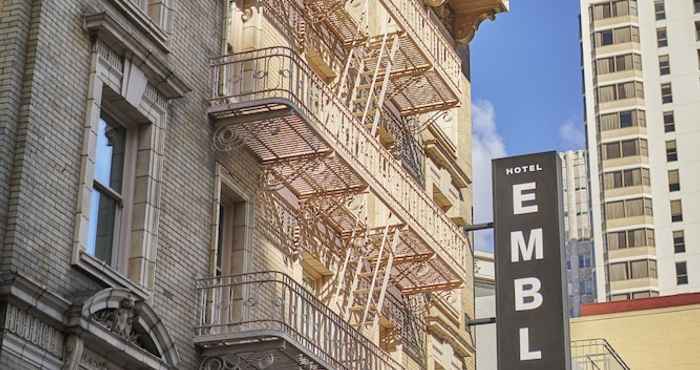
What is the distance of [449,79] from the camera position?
31125 millimetres

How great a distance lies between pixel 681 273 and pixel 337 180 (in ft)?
333

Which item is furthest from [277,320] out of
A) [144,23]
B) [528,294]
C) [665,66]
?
[665,66]

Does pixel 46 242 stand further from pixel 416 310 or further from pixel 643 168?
pixel 643 168

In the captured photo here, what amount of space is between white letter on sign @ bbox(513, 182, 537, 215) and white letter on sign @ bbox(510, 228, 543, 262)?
1.54 feet

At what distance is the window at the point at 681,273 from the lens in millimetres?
121906

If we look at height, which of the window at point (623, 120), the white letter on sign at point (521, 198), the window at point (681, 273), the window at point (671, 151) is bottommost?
the white letter on sign at point (521, 198)

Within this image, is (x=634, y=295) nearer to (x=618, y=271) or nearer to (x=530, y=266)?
(x=618, y=271)

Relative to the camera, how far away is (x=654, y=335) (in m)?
59.2

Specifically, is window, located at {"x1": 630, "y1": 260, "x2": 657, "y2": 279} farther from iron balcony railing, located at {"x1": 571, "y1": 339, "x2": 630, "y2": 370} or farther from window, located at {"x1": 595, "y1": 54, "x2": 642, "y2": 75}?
iron balcony railing, located at {"x1": 571, "y1": 339, "x2": 630, "y2": 370}

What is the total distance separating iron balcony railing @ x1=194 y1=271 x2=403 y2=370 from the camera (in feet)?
68.6

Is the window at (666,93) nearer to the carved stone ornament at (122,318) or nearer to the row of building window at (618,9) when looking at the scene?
the row of building window at (618,9)

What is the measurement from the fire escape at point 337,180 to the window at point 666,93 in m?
96.6

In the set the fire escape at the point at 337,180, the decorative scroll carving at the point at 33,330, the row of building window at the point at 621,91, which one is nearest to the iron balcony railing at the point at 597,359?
the fire escape at the point at 337,180

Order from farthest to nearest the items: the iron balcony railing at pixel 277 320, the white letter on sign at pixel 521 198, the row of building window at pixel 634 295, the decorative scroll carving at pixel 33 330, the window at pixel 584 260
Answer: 1. the window at pixel 584 260
2. the row of building window at pixel 634 295
3. the white letter on sign at pixel 521 198
4. the iron balcony railing at pixel 277 320
5. the decorative scroll carving at pixel 33 330
